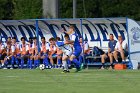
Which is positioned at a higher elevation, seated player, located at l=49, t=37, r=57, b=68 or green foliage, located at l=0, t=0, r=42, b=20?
green foliage, located at l=0, t=0, r=42, b=20

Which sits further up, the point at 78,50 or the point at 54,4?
the point at 54,4

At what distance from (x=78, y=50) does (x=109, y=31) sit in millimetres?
6051

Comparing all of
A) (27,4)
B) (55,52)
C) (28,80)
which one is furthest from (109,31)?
(27,4)

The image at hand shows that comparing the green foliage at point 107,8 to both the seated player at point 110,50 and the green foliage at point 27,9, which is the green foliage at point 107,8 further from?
the seated player at point 110,50

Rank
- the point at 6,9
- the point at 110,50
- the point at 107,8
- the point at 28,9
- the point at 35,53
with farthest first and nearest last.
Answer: the point at 107,8, the point at 6,9, the point at 28,9, the point at 35,53, the point at 110,50

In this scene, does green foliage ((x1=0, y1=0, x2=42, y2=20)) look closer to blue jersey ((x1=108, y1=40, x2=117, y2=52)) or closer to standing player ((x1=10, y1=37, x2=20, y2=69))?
standing player ((x1=10, y1=37, x2=20, y2=69))

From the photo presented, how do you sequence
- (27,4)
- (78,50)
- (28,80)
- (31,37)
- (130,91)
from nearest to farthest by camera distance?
(130,91)
(28,80)
(78,50)
(31,37)
(27,4)

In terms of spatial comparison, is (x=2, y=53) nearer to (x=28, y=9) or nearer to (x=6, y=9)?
(x=28, y=9)

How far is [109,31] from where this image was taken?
28.7 metres

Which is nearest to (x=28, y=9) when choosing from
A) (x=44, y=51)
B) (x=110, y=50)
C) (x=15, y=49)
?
(x=15, y=49)

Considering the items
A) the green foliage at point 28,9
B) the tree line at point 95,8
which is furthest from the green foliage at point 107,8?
the green foliage at point 28,9

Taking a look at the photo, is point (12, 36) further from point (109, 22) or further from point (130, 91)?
point (130, 91)

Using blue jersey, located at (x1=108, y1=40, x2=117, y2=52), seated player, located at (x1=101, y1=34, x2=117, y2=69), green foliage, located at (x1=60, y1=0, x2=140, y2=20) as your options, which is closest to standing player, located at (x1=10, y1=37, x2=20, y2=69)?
seated player, located at (x1=101, y1=34, x2=117, y2=69)

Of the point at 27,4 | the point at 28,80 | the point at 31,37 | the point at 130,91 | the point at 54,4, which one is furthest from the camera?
the point at 27,4
